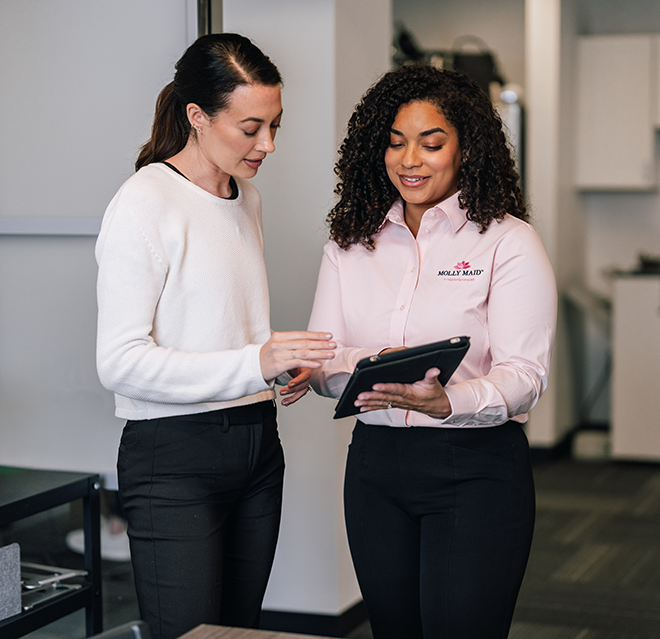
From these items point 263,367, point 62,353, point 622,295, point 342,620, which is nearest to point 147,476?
point 263,367

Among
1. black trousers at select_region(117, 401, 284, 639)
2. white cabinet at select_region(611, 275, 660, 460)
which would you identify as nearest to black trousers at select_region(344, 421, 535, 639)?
black trousers at select_region(117, 401, 284, 639)

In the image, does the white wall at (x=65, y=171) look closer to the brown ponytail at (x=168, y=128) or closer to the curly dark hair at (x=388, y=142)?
the brown ponytail at (x=168, y=128)

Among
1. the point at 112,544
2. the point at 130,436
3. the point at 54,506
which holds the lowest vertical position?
the point at 112,544

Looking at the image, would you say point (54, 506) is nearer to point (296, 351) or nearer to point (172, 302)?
point (172, 302)

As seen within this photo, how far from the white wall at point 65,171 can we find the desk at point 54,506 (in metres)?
0.13

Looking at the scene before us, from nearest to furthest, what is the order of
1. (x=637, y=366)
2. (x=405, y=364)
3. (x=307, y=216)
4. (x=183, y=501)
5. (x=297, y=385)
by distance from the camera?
(x=405, y=364), (x=183, y=501), (x=297, y=385), (x=307, y=216), (x=637, y=366)

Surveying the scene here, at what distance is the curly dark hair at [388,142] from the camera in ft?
5.59

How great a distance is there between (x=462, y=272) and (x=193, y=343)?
53 centimetres

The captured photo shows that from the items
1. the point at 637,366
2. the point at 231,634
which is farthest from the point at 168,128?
the point at 637,366

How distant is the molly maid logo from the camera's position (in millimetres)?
1681

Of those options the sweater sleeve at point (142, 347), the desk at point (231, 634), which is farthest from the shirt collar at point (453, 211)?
the desk at point (231, 634)

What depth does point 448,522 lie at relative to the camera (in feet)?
5.43

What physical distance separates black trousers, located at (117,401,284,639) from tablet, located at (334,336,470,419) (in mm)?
292

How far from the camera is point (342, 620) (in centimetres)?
287
